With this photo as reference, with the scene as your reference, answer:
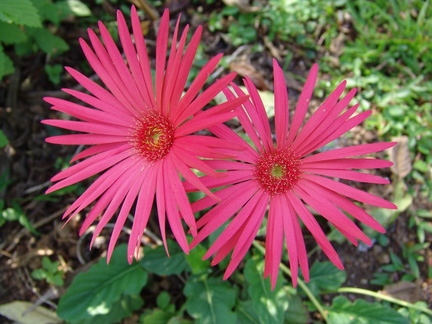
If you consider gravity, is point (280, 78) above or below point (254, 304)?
above

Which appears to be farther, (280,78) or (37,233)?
(37,233)

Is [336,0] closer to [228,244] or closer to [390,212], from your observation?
[390,212]

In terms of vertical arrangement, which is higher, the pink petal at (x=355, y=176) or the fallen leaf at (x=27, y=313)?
the pink petal at (x=355, y=176)

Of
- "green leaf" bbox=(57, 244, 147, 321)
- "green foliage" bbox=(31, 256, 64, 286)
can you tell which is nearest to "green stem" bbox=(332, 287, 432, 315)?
"green leaf" bbox=(57, 244, 147, 321)

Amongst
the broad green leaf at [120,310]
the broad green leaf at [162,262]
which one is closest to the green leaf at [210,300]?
the broad green leaf at [162,262]

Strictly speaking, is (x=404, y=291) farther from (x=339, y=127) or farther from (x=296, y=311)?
(x=339, y=127)

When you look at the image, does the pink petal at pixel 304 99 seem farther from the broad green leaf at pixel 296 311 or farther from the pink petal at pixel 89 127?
the broad green leaf at pixel 296 311

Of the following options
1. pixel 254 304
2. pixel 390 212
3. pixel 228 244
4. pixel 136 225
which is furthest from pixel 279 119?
pixel 390 212
